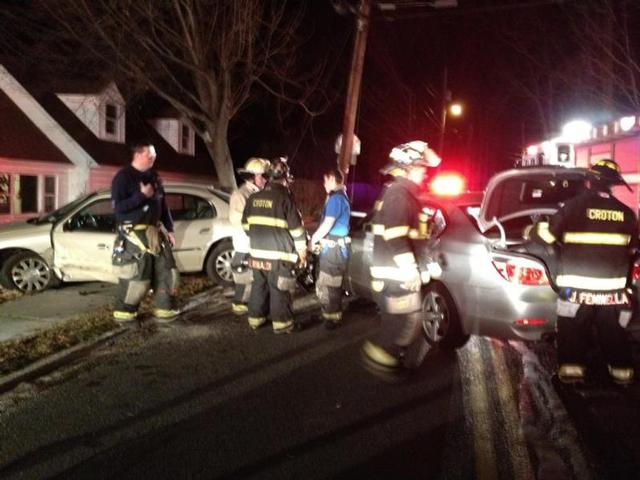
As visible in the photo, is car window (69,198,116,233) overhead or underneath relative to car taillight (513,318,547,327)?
overhead

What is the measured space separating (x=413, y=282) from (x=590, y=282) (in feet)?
4.48

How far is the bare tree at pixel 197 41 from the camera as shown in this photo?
14.8m

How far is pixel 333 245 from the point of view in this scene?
7.19 metres

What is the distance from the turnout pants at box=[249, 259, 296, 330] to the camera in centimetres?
668

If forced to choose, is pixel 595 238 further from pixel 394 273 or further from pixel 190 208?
pixel 190 208

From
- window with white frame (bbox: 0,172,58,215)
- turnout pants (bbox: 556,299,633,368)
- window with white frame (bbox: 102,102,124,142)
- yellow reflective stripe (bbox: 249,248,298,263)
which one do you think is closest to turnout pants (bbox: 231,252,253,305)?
yellow reflective stripe (bbox: 249,248,298,263)

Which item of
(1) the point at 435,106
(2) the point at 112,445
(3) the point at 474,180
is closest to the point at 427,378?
(2) the point at 112,445

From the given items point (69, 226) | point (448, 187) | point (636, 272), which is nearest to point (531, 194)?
point (448, 187)

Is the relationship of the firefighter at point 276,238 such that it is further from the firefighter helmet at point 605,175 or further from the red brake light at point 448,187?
the firefighter helmet at point 605,175

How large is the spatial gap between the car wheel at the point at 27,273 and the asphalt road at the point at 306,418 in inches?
130

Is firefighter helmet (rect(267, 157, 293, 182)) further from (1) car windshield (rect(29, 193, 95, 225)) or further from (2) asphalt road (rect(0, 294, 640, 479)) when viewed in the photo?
(1) car windshield (rect(29, 193, 95, 225))

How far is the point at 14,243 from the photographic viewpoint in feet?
29.8

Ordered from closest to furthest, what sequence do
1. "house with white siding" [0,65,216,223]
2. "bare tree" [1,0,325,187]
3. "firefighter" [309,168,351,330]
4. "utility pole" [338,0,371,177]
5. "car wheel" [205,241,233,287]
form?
"firefighter" [309,168,351,330], "car wheel" [205,241,233,287], "utility pole" [338,0,371,177], "bare tree" [1,0,325,187], "house with white siding" [0,65,216,223]

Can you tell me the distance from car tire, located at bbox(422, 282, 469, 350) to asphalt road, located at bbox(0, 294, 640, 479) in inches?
5.8
